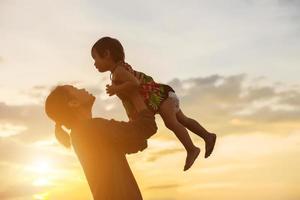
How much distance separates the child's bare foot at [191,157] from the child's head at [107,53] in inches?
83.8

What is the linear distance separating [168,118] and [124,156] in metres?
Result: 2.18

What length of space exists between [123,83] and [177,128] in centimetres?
173

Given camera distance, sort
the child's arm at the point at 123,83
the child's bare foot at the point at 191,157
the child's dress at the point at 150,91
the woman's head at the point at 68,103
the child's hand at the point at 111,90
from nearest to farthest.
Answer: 1. the woman's head at the point at 68,103
2. the child's arm at the point at 123,83
3. the child's hand at the point at 111,90
4. the child's dress at the point at 150,91
5. the child's bare foot at the point at 191,157

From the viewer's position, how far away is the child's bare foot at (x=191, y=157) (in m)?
7.32

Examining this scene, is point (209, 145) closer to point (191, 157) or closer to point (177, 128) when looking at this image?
point (191, 157)

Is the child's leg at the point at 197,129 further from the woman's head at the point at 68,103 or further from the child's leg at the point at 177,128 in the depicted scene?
the woman's head at the point at 68,103

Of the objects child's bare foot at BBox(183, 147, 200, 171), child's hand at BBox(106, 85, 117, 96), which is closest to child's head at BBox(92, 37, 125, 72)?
child's hand at BBox(106, 85, 117, 96)

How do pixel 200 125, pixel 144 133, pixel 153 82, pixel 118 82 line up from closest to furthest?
pixel 144 133, pixel 118 82, pixel 153 82, pixel 200 125

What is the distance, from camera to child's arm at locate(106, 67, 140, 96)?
6100 millimetres

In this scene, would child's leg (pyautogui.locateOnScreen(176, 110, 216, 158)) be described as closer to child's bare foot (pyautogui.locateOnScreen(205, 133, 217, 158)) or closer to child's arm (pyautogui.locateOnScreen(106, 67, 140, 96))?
child's bare foot (pyautogui.locateOnScreen(205, 133, 217, 158))

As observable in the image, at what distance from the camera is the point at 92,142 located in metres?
5.23

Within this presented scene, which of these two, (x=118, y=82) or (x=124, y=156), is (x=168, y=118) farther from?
(x=124, y=156)

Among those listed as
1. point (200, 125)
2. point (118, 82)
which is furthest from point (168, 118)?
point (118, 82)

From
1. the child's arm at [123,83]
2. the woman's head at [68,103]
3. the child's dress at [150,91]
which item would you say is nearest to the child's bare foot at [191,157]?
the child's dress at [150,91]
